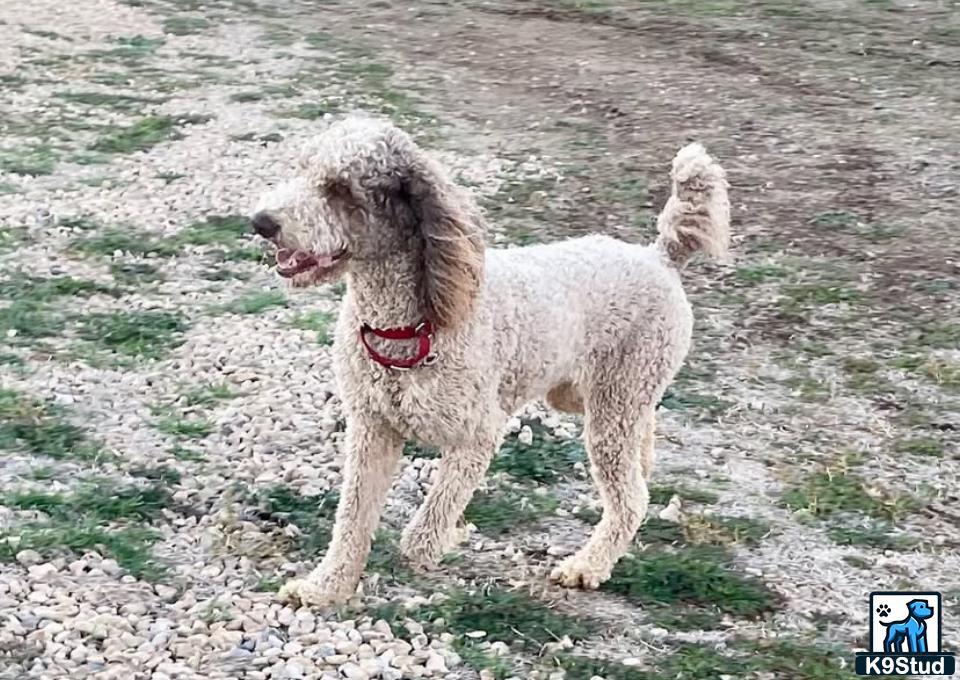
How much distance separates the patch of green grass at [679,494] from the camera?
477 cm

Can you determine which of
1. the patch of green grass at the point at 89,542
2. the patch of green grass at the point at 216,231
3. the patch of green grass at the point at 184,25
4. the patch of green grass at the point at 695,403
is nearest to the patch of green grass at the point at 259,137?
the patch of green grass at the point at 216,231

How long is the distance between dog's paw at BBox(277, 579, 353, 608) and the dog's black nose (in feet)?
3.54

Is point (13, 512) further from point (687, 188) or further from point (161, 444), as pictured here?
point (687, 188)

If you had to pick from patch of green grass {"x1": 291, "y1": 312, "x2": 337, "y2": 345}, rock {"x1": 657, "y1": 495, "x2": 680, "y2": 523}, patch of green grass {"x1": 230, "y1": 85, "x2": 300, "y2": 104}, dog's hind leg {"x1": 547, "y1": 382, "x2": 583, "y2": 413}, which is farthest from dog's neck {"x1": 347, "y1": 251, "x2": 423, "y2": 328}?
patch of green grass {"x1": 230, "y1": 85, "x2": 300, "y2": 104}

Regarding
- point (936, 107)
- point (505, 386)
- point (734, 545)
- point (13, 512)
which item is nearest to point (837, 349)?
point (734, 545)

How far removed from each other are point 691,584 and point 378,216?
5.11 ft

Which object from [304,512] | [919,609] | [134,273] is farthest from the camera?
[134,273]

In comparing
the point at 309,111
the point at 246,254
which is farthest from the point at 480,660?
the point at 309,111

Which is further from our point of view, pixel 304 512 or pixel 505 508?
pixel 505 508

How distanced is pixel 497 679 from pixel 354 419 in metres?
0.85

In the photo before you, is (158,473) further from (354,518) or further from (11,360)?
(11,360)

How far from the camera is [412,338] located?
147 inches

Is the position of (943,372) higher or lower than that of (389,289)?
lower

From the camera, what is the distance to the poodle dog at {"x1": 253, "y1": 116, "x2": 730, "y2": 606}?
3598mm
